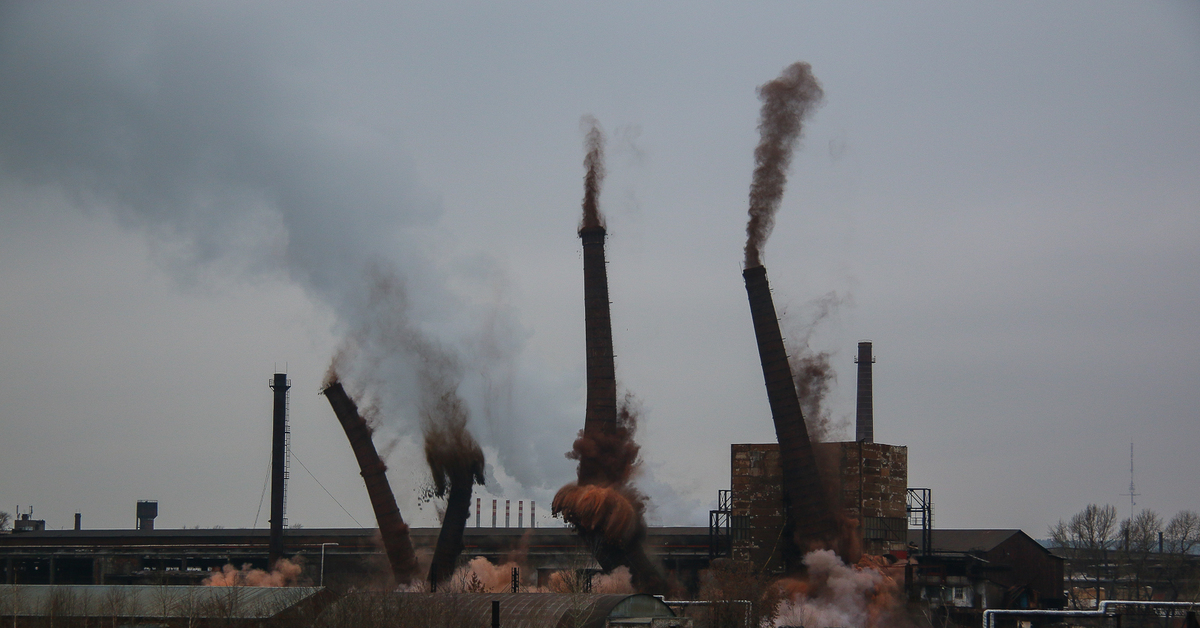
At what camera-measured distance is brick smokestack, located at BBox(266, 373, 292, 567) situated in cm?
6059

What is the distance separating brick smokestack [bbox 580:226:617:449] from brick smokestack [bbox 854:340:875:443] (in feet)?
73.5

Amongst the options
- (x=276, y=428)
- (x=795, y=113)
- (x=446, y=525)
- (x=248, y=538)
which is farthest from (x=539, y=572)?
(x=795, y=113)

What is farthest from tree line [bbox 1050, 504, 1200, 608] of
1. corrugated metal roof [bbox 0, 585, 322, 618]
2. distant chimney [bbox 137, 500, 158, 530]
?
distant chimney [bbox 137, 500, 158, 530]

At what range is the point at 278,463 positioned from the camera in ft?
199

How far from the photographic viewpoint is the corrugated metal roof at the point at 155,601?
32.8m

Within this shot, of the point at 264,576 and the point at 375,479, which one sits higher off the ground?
the point at 375,479

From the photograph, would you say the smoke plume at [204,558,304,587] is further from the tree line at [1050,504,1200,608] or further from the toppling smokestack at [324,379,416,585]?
the tree line at [1050,504,1200,608]

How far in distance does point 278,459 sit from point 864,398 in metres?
34.4

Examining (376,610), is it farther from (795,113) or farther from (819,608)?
(795,113)

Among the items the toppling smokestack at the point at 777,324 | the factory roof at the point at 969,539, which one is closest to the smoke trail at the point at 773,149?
the toppling smokestack at the point at 777,324

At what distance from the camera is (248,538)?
71.6 meters

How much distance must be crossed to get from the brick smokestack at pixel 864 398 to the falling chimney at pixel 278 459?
32.8m

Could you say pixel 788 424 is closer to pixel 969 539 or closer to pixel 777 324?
pixel 777 324

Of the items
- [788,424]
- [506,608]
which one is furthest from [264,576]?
[506,608]
